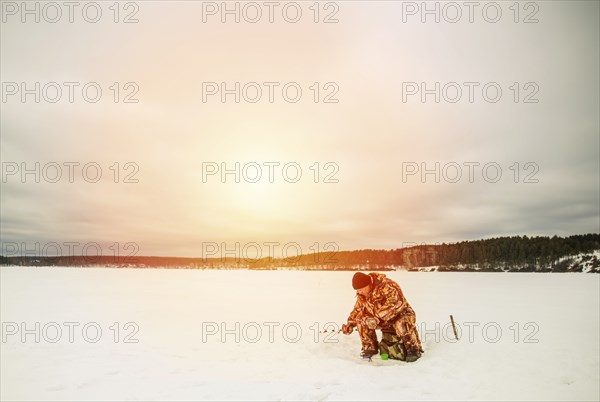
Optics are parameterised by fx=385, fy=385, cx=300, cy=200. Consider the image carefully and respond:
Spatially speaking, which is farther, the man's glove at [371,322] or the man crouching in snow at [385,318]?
the man's glove at [371,322]

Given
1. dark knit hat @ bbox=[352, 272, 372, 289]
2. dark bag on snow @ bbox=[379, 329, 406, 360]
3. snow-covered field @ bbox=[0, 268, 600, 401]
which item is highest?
dark knit hat @ bbox=[352, 272, 372, 289]

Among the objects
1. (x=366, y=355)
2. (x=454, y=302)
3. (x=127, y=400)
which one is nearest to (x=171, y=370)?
(x=127, y=400)

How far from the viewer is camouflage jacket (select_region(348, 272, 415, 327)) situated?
7711mm

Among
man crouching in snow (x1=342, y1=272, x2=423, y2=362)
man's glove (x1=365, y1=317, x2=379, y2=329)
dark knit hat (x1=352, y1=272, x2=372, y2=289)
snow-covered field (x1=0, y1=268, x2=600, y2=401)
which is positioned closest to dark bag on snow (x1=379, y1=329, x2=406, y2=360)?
man crouching in snow (x1=342, y1=272, x2=423, y2=362)

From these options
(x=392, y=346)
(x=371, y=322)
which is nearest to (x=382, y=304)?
(x=371, y=322)

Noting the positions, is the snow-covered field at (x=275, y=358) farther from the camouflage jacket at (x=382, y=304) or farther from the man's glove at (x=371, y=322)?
the camouflage jacket at (x=382, y=304)

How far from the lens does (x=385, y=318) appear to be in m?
7.66

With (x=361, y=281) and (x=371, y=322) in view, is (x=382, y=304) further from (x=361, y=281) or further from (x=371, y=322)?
(x=361, y=281)

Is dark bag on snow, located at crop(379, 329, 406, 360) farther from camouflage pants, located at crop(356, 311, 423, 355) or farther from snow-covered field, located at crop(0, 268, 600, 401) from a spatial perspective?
snow-covered field, located at crop(0, 268, 600, 401)

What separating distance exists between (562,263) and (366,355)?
11906 cm

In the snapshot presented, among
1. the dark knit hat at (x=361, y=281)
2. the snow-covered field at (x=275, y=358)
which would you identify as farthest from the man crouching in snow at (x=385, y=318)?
the snow-covered field at (x=275, y=358)

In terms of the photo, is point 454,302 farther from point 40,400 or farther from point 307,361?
point 40,400

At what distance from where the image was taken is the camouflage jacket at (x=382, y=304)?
7.71 m

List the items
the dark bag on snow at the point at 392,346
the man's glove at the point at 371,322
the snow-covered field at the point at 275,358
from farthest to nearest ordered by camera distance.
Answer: the man's glove at the point at 371,322 → the dark bag on snow at the point at 392,346 → the snow-covered field at the point at 275,358
